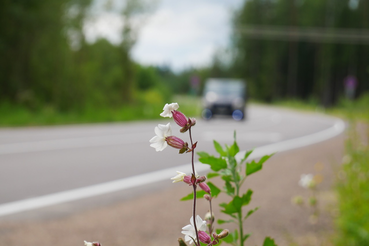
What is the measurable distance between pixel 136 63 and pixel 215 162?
24535 mm

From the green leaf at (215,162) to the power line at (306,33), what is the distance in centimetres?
3880

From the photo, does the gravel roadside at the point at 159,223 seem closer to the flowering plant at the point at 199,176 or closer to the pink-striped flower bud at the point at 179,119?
the flowering plant at the point at 199,176

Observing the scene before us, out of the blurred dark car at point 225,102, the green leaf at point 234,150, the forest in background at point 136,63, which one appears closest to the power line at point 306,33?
the forest in background at point 136,63

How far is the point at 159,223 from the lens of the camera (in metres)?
4.45

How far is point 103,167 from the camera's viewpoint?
24.7ft

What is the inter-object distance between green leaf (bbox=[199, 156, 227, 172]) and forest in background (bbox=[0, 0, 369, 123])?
2924 mm

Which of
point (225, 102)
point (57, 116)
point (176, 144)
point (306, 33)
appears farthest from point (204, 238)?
point (306, 33)

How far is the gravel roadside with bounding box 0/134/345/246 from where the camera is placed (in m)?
3.94

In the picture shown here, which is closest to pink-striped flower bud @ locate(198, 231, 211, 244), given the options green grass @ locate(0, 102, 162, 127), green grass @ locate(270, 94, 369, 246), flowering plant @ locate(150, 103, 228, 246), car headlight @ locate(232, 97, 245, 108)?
flowering plant @ locate(150, 103, 228, 246)

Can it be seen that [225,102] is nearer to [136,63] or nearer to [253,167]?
[136,63]

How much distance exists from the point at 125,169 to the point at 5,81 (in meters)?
10.4

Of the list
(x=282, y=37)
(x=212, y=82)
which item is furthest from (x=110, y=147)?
(x=282, y=37)

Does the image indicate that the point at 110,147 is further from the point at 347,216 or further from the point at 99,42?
the point at 99,42

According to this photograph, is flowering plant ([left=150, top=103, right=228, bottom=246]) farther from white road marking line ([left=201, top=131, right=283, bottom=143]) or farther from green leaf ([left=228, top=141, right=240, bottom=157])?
white road marking line ([left=201, top=131, right=283, bottom=143])
